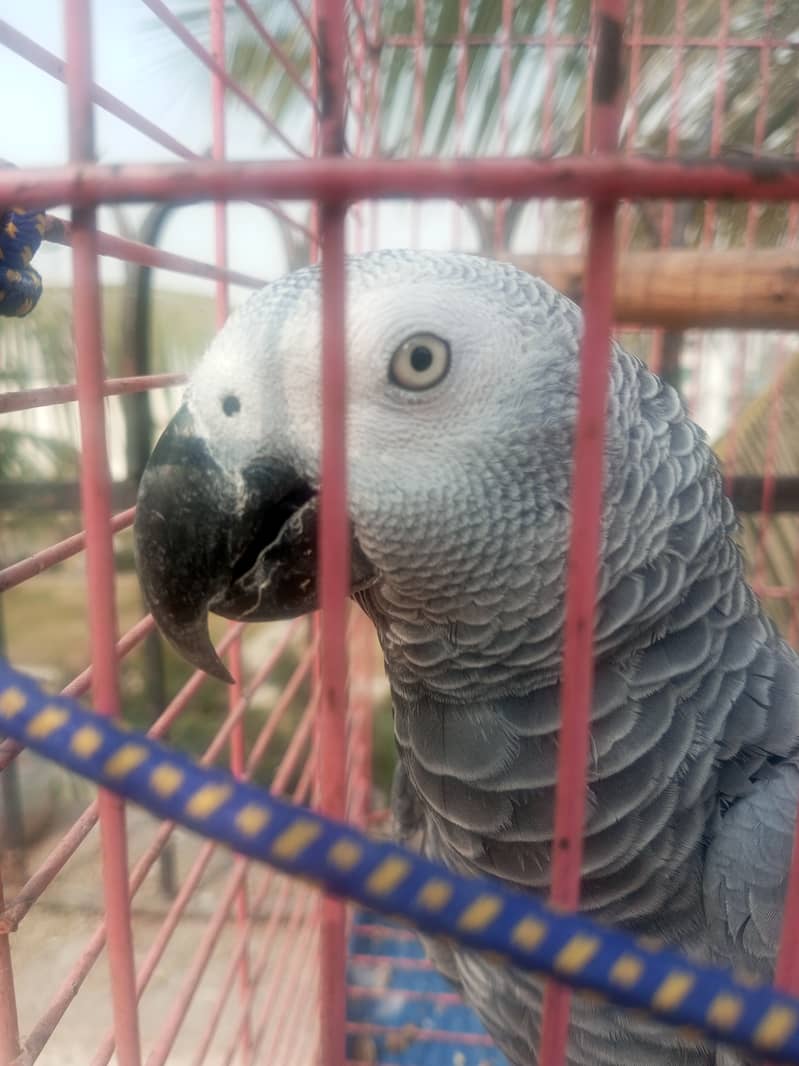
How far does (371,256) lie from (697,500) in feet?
1.40

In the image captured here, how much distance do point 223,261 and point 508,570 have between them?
526 mm

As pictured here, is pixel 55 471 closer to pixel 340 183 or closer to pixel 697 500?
pixel 697 500

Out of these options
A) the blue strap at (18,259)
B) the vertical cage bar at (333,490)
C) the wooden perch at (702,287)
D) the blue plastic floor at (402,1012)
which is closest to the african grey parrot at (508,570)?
the blue strap at (18,259)

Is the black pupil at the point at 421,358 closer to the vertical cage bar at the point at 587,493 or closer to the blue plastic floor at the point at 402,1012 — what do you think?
the vertical cage bar at the point at 587,493

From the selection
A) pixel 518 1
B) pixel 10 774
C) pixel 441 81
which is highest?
pixel 518 1

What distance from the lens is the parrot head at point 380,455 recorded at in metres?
0.67

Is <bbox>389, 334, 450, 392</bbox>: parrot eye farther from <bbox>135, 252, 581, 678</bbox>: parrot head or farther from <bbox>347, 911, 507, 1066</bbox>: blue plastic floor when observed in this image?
<bbox>347, 911, 507, 1066</bbox>: blue plastic floor

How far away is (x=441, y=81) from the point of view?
1.92 meters

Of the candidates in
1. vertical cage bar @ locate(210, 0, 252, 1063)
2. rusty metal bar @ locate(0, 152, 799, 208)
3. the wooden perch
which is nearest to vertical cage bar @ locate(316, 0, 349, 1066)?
rusty metal bar @ locate(0, 152, 799, 208)

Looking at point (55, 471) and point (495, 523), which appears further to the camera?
point (55, 471)

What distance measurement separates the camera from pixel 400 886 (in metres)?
0.29

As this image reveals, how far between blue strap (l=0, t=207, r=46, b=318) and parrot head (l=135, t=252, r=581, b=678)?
196 millimetres

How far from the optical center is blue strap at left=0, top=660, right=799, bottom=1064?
0.29m

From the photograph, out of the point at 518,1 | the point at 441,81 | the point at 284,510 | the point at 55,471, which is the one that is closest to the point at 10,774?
the point at 55,471
